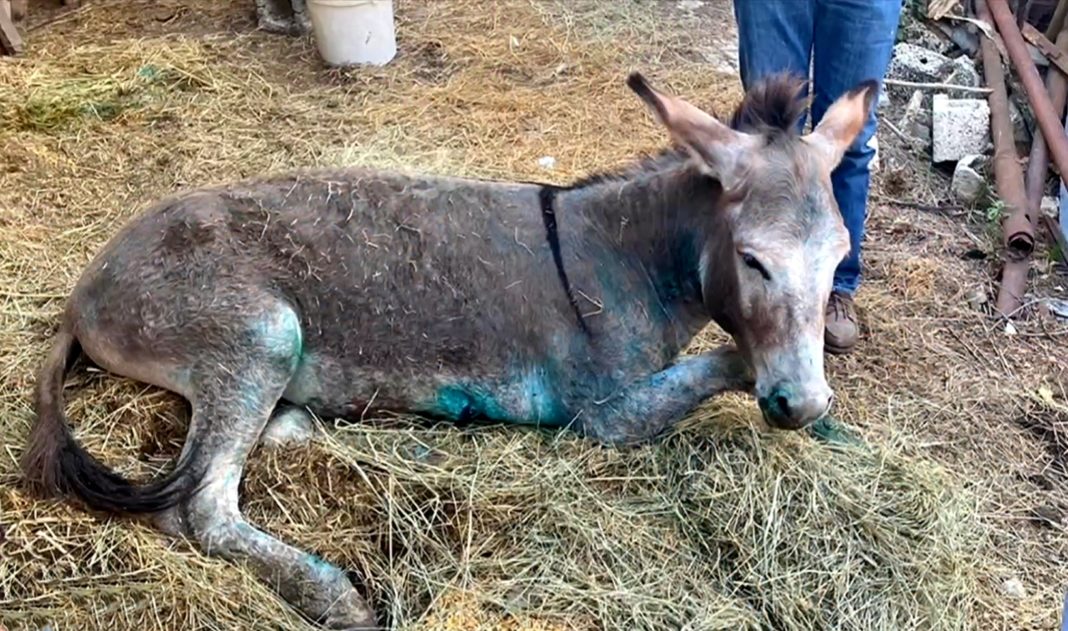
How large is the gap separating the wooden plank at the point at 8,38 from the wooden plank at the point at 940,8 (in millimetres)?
5277

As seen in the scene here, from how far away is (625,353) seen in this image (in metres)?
3.04

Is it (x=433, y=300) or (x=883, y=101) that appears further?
(x=883, y=101)

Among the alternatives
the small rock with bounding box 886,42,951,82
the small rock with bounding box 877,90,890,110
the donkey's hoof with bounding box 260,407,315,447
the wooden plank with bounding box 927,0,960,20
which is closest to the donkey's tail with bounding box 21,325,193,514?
the donkey's hoof with bounding box 260,407,315,447

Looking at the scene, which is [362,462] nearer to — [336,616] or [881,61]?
[336,616]

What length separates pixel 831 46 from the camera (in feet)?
11.6

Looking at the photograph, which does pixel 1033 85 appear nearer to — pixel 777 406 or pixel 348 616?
pixel 777 406

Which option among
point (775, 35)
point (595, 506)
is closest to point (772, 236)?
point (595, 506)

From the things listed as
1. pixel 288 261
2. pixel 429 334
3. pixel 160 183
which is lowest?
pixel 160 183

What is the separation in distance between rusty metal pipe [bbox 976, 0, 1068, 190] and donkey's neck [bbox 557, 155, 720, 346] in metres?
2.55

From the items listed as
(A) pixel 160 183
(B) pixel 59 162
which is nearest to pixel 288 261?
(A) pixel 160 183

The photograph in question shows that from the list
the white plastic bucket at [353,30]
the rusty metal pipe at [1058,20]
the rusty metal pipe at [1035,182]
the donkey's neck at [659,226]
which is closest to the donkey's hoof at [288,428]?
the donkey's neck at [659,226]

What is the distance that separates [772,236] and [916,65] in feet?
12.7

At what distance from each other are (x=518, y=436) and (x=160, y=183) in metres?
2.32

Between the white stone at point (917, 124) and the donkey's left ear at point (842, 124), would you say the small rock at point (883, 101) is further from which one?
the donkey's left ear at point (842, 124)
